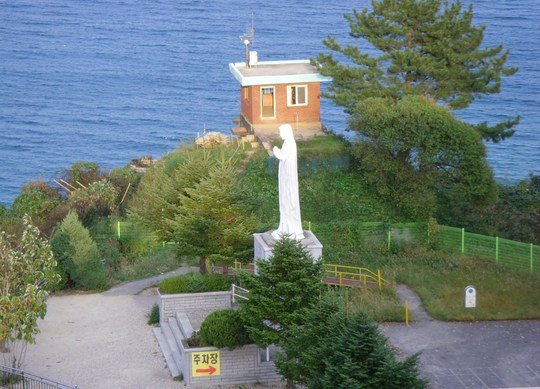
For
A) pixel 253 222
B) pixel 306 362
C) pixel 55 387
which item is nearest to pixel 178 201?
pixel 253 222

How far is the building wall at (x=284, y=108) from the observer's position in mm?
50656

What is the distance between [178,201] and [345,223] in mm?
7169

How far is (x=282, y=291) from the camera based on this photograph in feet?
91.8

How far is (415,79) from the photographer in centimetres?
4891

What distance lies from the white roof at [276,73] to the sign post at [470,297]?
61.8 feet

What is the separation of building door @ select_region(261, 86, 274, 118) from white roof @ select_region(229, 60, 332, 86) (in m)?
0.50

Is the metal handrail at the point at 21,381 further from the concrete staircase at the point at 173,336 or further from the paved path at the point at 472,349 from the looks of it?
the paved path at the point at 472,349

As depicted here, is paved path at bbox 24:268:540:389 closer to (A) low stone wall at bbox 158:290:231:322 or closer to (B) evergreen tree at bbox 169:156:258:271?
(A) low stone wall at bbox 158:290:231:322

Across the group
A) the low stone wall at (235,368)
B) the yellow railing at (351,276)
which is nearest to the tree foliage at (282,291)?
the low stone wall at (235,368)

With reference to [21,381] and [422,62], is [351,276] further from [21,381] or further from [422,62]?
[422,62]

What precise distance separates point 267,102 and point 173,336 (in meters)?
20.7

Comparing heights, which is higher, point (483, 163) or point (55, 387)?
point (483, 163)

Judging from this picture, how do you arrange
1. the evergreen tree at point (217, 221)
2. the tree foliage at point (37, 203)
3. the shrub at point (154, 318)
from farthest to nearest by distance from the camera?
the tree foliage at point (37, 203)
the shrub at point (154, 318)
the evergreen tree at point (217, 221)

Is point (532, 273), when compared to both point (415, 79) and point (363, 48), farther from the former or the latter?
point (363, 48)
